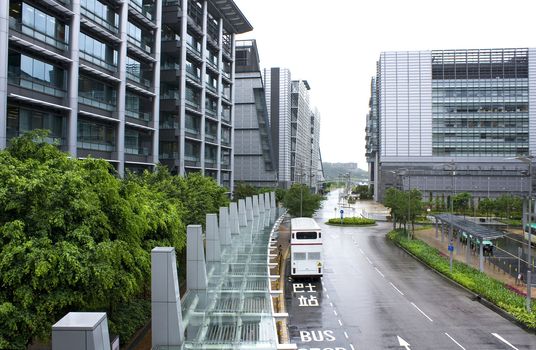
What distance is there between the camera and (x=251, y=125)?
94.4m

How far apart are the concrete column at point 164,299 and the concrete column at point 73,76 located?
77.0 ft

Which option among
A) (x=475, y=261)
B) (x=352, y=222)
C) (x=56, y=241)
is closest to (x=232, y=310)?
(x=56, y=241)

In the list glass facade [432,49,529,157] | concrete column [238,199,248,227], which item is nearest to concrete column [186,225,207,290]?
concrete column [238,199,248,227]

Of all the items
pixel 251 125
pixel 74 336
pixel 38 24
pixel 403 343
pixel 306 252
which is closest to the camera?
pixel 74 336

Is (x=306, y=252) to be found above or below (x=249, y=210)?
below

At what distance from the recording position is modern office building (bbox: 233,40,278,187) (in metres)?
92.6

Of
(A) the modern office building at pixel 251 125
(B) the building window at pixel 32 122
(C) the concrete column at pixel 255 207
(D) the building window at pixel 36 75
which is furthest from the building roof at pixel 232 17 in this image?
(B) the building window at pixel 32 122

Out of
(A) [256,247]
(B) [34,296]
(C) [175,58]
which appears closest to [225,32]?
(C) [175,58]

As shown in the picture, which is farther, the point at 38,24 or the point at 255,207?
the point at 255,207

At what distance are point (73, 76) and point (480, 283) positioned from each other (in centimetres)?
3169

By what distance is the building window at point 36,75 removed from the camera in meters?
28.9

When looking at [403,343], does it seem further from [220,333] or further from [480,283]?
[480,283]

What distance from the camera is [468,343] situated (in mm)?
19078

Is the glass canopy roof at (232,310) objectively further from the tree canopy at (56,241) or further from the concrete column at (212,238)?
the tree canopy at (56,241)
